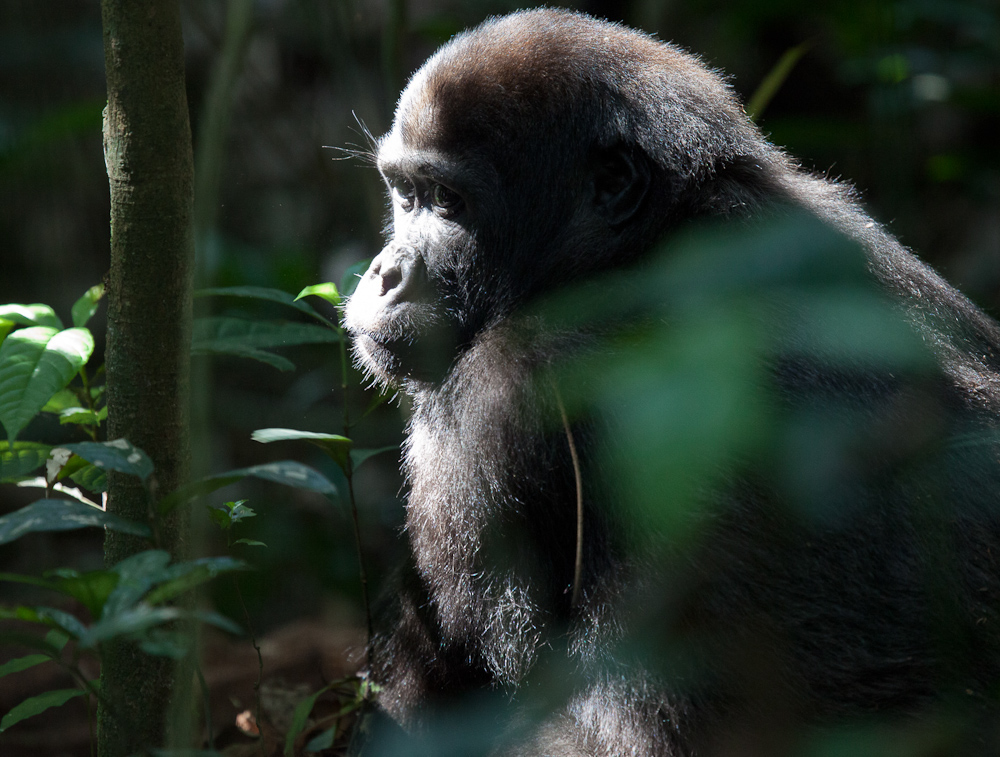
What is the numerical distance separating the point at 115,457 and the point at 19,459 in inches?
24.7

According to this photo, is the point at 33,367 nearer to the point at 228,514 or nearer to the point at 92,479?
the point at 92,479

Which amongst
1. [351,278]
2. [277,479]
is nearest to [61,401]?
[351,278]

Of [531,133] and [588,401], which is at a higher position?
[531,133]

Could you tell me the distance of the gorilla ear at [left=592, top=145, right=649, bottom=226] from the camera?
8.98 feet

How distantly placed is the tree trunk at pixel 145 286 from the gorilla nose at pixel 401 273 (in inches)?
36.6

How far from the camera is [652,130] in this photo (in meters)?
2.76

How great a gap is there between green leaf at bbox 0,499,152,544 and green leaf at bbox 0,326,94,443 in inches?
12.6

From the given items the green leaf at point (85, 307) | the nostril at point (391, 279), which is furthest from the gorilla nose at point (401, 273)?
the green leaf at point (85, 307)

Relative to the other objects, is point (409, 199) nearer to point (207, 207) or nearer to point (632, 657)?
point (207, 207)

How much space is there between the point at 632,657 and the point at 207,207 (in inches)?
59.0

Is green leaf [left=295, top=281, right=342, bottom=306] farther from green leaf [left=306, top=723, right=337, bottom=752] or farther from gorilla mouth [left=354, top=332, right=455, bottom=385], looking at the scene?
green leaf [left=306, top=723, right=337, bottom=752]

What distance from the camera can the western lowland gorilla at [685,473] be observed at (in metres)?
2.27

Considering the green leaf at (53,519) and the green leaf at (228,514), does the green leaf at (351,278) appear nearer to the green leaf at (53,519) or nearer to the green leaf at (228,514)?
the green leaf at (228,514)

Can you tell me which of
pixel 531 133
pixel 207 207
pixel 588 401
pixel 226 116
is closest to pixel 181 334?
pixel 207 207
